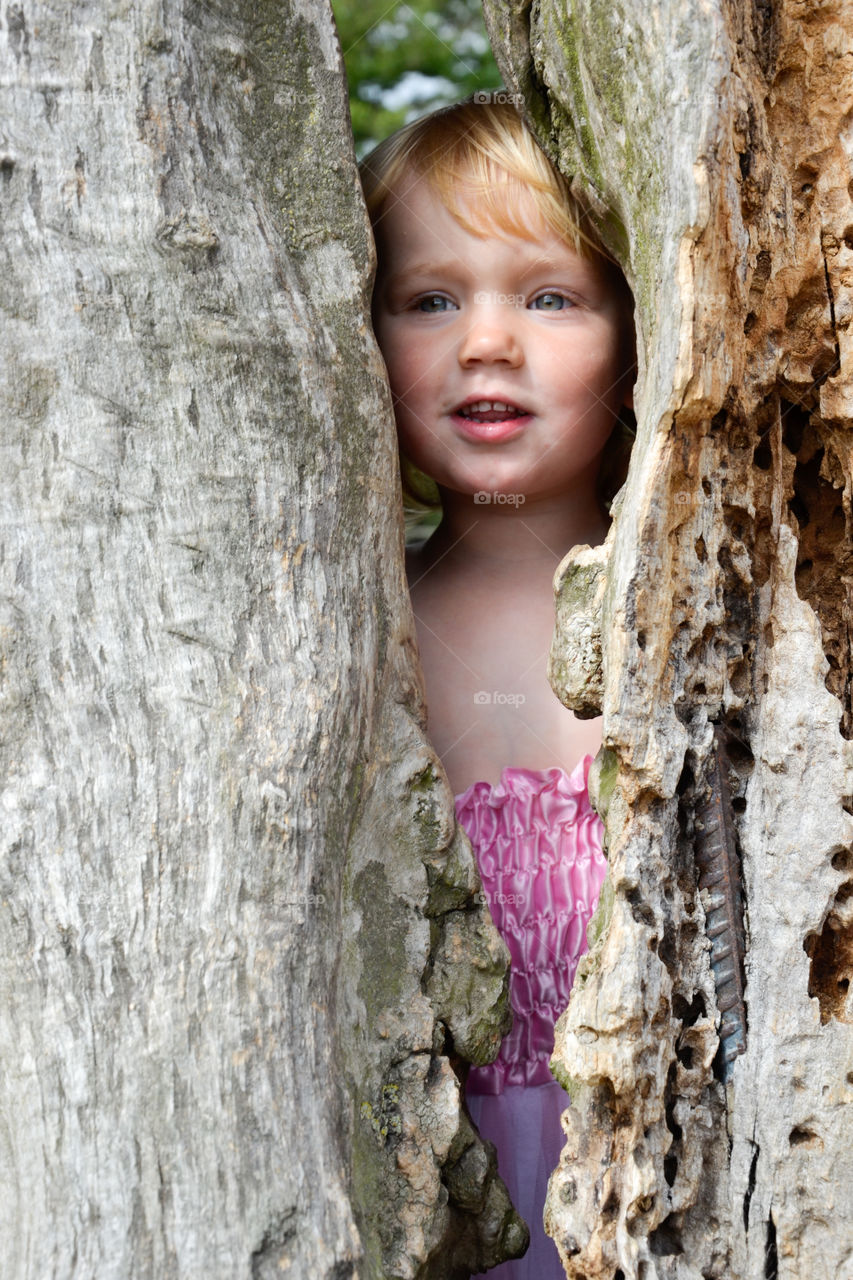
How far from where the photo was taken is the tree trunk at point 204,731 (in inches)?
53.9

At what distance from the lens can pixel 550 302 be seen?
1.92 metres

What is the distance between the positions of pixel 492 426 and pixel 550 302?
22 cm

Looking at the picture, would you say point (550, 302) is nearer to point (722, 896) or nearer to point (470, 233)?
point (470, 233)

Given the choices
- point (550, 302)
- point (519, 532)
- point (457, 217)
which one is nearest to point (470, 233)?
point (457, 217)

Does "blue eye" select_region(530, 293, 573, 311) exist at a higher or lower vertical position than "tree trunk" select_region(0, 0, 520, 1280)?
higher

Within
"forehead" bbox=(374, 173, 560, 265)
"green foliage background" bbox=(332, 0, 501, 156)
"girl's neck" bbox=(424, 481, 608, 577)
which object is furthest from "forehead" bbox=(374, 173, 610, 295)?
"green foliage background" bbox=(332, 0, 501, 156)

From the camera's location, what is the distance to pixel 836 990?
1.56 metres

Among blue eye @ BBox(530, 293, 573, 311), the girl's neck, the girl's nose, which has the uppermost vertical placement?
blue eye @ BBox(530, 293, 573, 311)

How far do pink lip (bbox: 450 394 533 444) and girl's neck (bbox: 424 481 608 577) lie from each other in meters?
0.17

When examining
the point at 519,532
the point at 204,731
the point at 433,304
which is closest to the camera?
the point at 204,731

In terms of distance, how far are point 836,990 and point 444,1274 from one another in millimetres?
670

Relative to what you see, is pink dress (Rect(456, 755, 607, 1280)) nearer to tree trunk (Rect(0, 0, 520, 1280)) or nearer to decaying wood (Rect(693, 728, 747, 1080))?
tree trunk (Rect(0, 0, 520, 1280))

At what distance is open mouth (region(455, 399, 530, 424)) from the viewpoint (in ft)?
6.32

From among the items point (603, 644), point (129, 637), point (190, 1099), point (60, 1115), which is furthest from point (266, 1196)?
point (603, 644)
